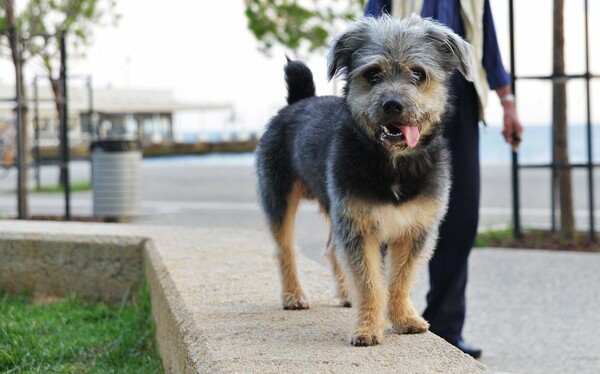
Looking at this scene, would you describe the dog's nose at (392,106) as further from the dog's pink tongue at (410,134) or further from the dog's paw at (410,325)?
the dog's paw at (410,325)

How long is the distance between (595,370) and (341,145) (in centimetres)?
222

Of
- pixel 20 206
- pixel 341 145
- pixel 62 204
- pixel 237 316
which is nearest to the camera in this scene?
pixel 341 145

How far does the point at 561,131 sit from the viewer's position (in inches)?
398

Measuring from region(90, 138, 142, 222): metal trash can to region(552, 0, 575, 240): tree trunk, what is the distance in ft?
19.5

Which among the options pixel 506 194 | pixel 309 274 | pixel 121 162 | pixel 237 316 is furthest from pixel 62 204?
pixel 237 316

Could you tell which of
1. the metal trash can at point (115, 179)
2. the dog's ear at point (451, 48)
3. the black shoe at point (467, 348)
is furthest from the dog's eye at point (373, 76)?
the metal trash can at point (115, 179)

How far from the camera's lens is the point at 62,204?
16.0 meters

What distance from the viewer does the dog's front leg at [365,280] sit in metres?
3.77

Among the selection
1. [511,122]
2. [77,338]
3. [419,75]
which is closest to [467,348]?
[511,122]

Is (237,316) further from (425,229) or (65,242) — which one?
(65,242)

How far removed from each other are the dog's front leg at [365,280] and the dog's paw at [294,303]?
82 centimetres

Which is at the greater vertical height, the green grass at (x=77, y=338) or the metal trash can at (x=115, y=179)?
the metal trash can at (x=115, y=179)

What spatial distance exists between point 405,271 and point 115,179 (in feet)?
30.0

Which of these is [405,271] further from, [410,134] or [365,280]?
[410,134]
